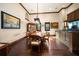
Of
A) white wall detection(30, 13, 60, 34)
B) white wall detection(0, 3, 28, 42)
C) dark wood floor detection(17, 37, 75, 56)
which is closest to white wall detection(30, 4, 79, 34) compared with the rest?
white wall detection(30, 13, 60, 34)

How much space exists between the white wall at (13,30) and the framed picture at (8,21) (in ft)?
0.28

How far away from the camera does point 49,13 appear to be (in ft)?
9.98

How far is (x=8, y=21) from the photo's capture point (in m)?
2.98

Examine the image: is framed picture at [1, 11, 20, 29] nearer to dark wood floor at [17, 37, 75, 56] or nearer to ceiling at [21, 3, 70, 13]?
ceiling at [21, 3, 70, 13]

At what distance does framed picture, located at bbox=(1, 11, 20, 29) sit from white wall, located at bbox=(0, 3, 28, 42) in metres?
0.09

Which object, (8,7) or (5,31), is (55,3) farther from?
(5,31)

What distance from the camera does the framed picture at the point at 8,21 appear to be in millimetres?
2893

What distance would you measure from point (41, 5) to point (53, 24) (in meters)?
0.63

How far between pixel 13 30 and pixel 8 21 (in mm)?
Result: 286

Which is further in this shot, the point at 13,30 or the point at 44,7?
the point at 13,30

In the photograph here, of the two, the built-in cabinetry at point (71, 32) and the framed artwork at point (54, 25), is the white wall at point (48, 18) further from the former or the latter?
the built-in cabinetry at point (71, 32)

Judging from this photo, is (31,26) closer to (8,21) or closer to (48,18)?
(48,18)

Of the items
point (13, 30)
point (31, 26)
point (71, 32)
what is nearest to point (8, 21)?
point (13, 30)

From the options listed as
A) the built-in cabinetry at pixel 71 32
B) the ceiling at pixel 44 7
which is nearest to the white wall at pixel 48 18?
the ceiling at pixel 44 7
